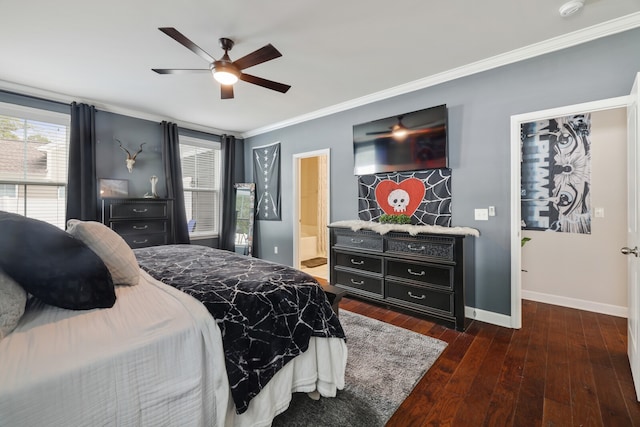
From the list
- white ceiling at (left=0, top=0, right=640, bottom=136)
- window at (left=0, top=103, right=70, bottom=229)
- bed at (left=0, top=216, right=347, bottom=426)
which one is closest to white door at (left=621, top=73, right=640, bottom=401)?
white ceiling at (left=0, top=0, right=640, bottom=136)

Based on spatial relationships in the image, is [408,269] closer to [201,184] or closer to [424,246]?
[424,246]

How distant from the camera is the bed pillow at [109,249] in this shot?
4.75 feet

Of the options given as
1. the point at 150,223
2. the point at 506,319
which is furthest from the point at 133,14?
the point at 506,319

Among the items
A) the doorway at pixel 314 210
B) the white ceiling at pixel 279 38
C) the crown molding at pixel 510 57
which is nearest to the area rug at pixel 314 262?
the doorway at pixel 314 210

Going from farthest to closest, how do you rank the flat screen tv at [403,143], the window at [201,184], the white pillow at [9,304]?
the window at [201,184] < the flat screen tv at [403,143] < the white pillow at [9,304]

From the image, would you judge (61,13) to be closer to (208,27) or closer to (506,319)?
(208,27)

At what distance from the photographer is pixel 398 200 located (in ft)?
11.4

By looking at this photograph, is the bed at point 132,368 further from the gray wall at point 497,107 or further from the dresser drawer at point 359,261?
the gray wall at point 497,107

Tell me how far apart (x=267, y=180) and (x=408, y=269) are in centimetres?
321

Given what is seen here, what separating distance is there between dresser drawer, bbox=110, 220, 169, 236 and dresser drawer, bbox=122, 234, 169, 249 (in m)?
0.05

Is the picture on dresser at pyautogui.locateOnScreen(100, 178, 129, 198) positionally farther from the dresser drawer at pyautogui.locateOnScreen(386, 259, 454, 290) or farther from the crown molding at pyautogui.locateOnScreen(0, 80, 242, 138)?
the dresser drawer at pyautogui.locateOnScreen(386, 259, 454, 290)

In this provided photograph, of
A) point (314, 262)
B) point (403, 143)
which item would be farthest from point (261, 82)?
point (314, 262)

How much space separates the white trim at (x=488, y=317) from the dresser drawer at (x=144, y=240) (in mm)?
4010

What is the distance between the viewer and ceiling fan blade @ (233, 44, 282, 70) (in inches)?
79.6
